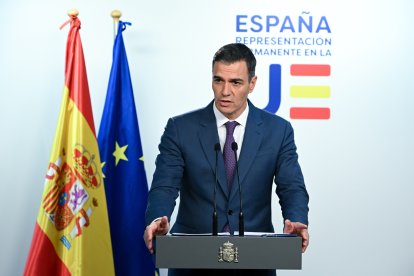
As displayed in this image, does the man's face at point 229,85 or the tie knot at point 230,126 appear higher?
the man's face at point 229,85

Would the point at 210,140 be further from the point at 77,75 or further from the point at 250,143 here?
the point at 77,75

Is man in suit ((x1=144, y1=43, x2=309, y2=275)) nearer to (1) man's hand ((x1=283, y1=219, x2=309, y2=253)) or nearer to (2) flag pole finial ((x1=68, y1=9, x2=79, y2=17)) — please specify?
(1) man's hand ((x1=283, y1=219, x2=309, y2=253))

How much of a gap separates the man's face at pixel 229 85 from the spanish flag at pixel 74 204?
156cm

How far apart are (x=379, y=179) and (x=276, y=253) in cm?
291

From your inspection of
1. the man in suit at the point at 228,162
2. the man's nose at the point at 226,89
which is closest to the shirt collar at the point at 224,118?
the man in suit at the point at 228,162

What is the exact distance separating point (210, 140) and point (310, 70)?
2.08 m

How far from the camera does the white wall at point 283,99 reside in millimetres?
5051

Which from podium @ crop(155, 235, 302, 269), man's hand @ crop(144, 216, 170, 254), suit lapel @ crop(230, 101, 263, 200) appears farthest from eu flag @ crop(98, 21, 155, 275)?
podium @ crop(155, 235, 302, 269)

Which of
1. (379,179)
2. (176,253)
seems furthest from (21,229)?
(176,253)

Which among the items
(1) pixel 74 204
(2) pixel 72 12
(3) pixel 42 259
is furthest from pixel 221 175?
(2) pixel 72 12

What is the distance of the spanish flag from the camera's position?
4477 millimetres

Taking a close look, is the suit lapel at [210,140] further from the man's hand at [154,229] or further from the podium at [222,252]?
the podium at [222,252]

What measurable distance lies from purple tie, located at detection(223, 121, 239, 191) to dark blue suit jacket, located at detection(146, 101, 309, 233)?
3 centimetres

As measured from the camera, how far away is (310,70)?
509 cm
